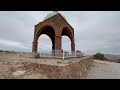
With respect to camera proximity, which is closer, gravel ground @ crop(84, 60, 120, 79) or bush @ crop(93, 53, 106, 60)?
gravel ground @ crop(84, 60, 120, 79)

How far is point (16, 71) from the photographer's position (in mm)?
6535

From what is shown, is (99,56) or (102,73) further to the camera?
(99,56)

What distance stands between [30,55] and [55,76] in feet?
35.7

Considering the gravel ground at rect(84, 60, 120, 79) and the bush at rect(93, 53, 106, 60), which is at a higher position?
the bush at rect(93, 53, 106, 60)

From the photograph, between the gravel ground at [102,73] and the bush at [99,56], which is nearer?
the gravel ground at [102,73]

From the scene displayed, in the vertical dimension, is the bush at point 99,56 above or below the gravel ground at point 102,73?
above

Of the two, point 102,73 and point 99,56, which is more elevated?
point 99,56
